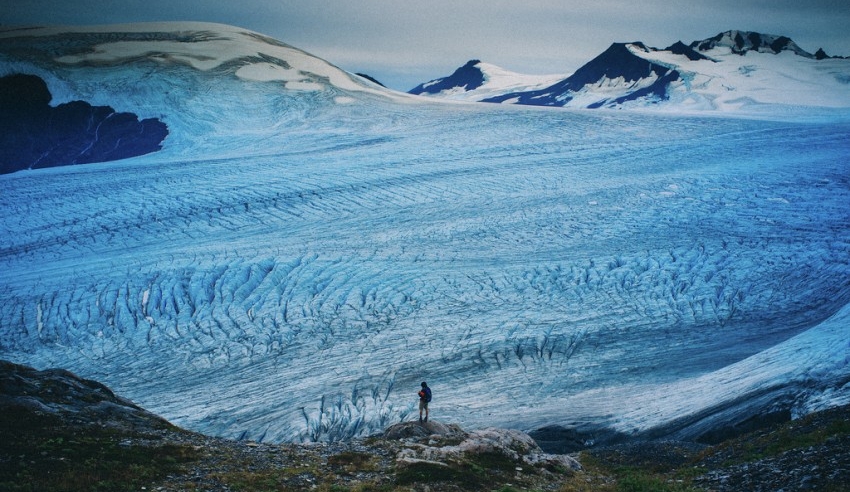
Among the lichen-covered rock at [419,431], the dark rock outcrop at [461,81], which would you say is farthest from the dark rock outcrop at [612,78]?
the lichen-covered rock at [419,431]

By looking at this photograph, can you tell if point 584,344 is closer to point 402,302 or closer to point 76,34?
point 402,302

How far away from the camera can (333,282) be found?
21781mm

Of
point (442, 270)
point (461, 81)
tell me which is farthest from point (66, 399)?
point (461, 81)

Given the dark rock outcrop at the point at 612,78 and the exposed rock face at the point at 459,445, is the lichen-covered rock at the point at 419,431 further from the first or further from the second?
the dark rock outcrop at the point at 612,78

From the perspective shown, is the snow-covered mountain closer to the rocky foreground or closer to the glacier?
the glacier

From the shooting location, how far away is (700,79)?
217 ft

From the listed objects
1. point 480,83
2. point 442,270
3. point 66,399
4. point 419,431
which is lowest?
point 419,431

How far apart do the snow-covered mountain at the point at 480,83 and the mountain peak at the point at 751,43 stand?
901 inches

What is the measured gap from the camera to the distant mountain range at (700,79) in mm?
59594

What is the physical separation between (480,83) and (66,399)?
9993 cm

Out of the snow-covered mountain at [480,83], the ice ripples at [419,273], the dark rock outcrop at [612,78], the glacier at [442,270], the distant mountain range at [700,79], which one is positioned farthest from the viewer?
the snow-covered mountain at [480,83]

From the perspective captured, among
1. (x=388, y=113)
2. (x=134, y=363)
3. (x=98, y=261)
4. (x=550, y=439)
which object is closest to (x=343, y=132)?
(x=388, y=113)

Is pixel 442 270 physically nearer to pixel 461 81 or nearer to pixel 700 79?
pixel 700 79

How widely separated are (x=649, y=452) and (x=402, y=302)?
960 centimetres
